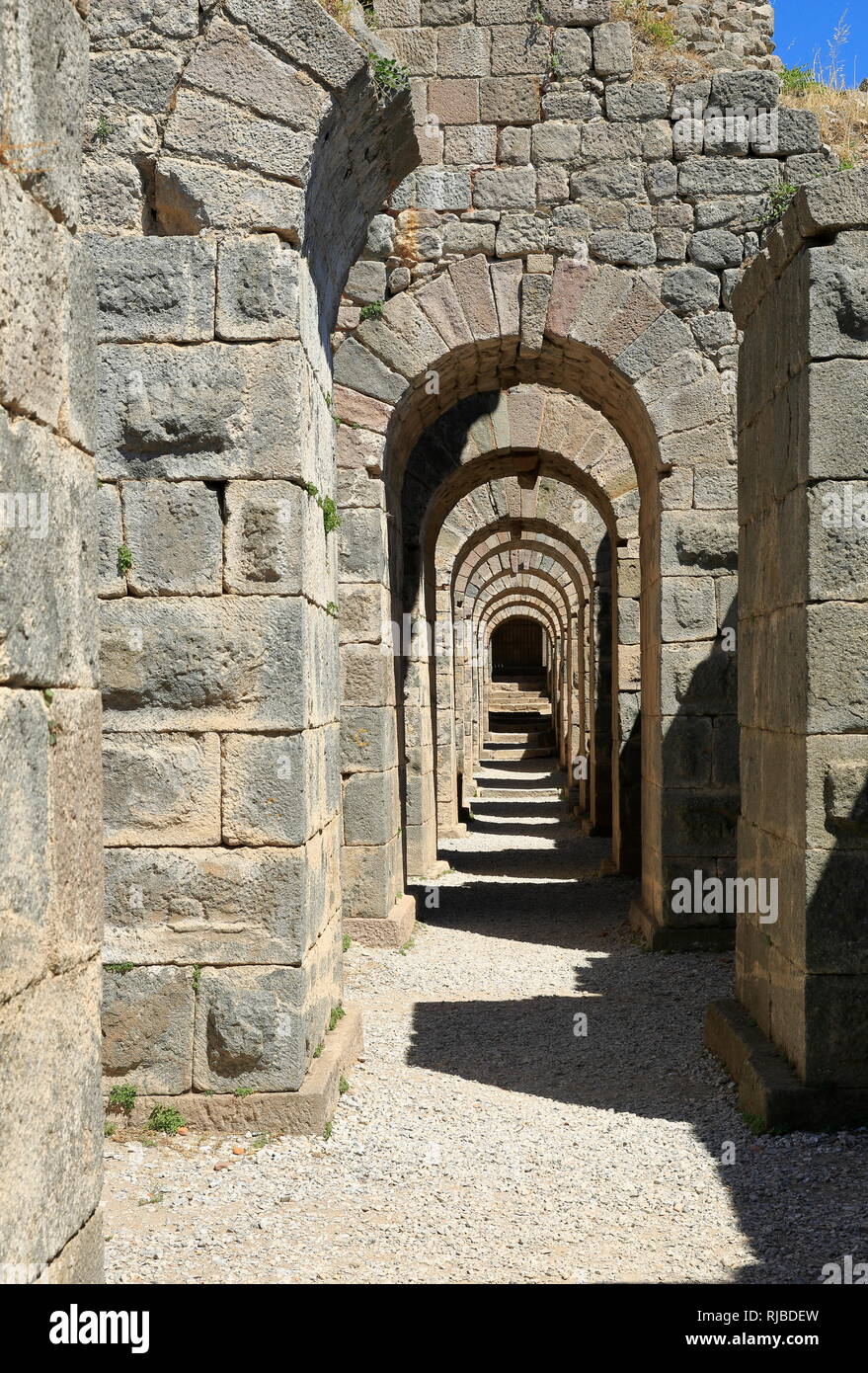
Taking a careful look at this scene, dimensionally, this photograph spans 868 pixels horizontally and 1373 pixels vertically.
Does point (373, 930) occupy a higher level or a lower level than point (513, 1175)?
lower

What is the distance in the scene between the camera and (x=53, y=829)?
235cm

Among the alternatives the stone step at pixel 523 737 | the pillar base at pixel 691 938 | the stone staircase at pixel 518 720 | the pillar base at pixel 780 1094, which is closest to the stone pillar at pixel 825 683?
the pillar base at pixel 780 1094

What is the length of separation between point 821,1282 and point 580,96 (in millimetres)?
7295

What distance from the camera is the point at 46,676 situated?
7.56 ft

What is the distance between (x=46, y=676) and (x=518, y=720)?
108 feet

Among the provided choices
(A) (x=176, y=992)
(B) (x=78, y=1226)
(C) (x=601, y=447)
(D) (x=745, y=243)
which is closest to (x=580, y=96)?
(D) (x=745, y=243)

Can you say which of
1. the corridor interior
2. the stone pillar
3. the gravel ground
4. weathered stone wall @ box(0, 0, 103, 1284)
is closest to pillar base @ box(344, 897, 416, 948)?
the corridor interior

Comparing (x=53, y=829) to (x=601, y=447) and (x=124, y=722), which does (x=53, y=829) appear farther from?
(x=601, y=447)

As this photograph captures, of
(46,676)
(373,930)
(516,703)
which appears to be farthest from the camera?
(516,703)

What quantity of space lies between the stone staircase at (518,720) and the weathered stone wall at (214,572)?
24.2 metres

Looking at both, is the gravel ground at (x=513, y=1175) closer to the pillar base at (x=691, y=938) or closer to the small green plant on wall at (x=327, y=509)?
the pillar base at (x=691, y=938)

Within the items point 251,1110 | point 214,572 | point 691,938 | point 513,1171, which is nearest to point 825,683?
point 513,1171

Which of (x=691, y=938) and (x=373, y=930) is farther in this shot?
(x=373, y=930)

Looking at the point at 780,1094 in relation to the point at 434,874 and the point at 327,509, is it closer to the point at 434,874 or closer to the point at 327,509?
the point at 327,509
